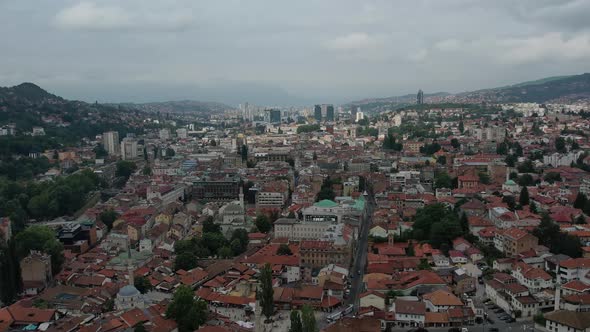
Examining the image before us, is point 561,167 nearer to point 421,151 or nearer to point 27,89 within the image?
point 421,151

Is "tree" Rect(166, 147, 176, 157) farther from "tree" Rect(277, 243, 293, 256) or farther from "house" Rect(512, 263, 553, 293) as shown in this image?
"house" Rect(512, 263, 553, 293)

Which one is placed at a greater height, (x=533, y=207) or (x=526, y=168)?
(x=526, y=168)

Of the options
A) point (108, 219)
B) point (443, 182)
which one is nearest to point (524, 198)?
point (443, 182)

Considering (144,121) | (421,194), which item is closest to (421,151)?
(421,194)

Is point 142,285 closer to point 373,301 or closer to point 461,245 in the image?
point 373,301

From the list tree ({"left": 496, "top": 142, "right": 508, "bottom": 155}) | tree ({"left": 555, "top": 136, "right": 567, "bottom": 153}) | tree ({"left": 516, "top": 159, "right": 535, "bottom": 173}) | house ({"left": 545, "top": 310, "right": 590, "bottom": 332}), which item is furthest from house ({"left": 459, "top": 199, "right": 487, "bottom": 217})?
tree ({"left": 555, "top": 136, "right": 567, "bottom": 153})

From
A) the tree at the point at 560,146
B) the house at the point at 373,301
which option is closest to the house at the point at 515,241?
the house at the point at 373,301

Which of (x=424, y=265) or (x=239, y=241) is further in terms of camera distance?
(x=239, y=241)
